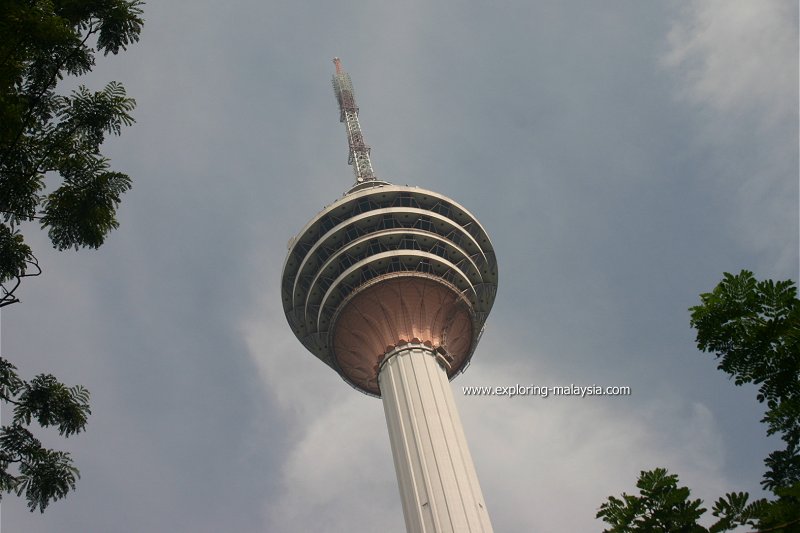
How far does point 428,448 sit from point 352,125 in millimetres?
36825

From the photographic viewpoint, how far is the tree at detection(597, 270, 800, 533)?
8.52 meters

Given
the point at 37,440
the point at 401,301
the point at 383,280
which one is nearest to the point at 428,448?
the point at 401,301

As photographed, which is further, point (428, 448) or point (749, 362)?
point (428, 448)

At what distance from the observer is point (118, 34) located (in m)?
16.1

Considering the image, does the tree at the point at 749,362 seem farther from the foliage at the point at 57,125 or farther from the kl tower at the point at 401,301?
the kl tower at the point at 401,301

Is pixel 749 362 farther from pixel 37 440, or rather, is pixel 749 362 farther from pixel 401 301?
pixel 401 301

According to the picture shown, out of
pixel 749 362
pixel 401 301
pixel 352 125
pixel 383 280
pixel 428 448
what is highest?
pixel 352 125

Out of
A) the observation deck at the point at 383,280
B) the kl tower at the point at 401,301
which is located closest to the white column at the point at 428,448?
the kl tower at the point at 401,301

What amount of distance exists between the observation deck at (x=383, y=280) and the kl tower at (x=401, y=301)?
0.25 ft

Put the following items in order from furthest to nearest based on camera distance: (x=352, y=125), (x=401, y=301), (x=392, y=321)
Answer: (x=352, y=125)
(x=401, y=301)
(x=392, y=321)

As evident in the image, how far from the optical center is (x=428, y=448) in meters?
40.7

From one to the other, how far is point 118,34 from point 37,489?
408 inches

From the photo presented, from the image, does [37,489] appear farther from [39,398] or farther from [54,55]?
[54,55]

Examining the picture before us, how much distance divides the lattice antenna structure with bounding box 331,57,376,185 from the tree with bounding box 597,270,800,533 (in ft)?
168
